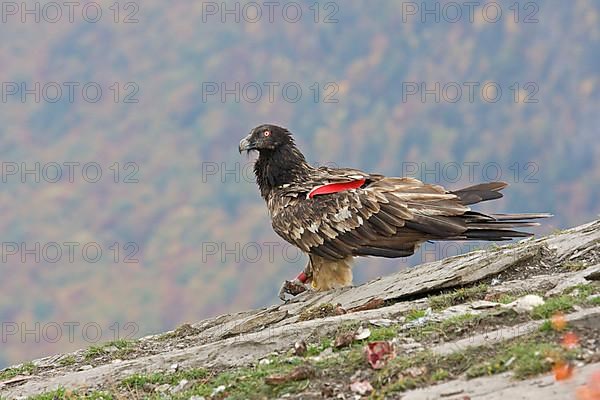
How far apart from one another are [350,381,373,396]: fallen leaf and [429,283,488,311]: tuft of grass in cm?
248

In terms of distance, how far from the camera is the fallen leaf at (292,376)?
785cm

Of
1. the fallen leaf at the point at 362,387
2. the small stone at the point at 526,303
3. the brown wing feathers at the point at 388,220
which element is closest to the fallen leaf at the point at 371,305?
the brown wing feathers at the point at 388,220

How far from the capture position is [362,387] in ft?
24.6

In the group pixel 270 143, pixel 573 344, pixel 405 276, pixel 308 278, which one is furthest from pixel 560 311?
pixel 270 143

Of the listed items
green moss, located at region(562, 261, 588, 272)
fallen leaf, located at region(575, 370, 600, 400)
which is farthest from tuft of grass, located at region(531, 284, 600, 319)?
fallen leaf, located at region(575, 370, 600, 400)

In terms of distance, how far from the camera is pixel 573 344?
7.34 m

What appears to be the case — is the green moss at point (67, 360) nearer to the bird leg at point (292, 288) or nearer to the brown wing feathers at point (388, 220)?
the bird leg at point (292, 288)

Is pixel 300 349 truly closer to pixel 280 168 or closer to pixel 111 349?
pixel 111 349

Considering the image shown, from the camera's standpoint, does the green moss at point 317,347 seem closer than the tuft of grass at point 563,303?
No

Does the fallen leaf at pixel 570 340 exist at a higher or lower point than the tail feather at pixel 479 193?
lower

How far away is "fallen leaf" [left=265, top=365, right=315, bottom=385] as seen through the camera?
7848 millimetres

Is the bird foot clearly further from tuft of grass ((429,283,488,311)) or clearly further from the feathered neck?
tuft of grass ((429,283,488,311))

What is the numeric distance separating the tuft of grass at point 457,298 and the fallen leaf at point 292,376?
91.7 inches

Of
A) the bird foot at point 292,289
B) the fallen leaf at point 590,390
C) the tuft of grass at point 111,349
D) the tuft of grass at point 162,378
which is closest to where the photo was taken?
the fallen leaf at point 590,390
